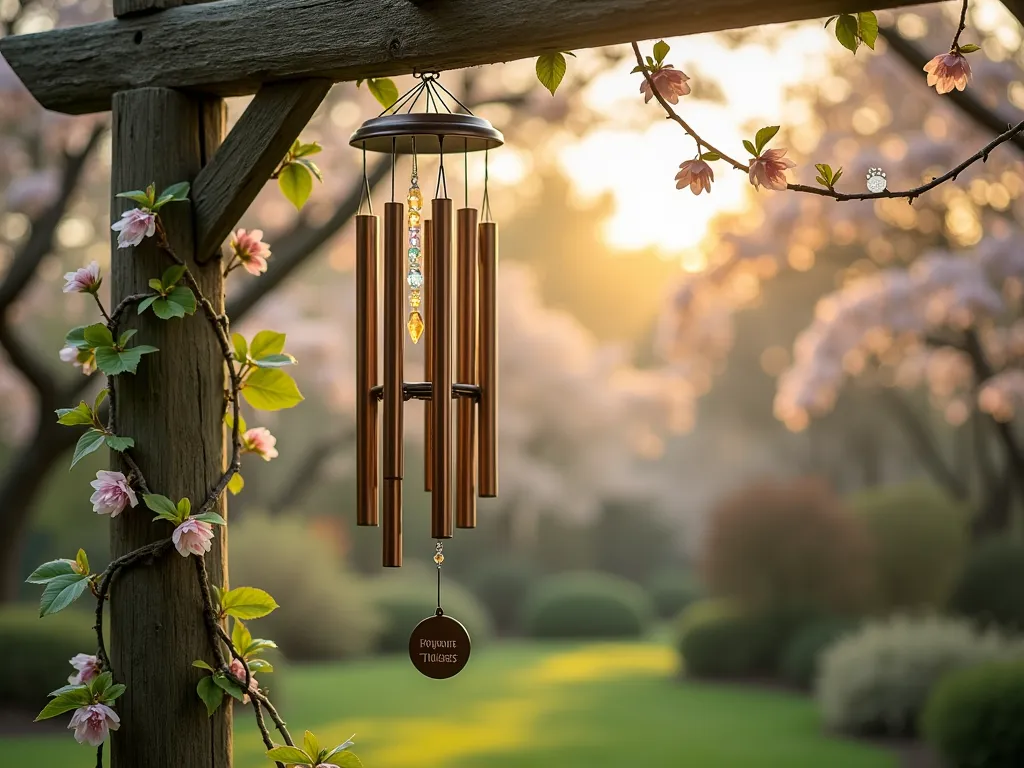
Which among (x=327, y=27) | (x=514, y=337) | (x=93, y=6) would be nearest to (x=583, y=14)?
(x=327, y=27)

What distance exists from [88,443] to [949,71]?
6.62ft

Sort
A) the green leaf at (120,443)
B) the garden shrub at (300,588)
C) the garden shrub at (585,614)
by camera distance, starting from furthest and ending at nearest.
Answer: the garden shrub at (585,614) < the garden shrub at (300,588) < the green leaf at (120,443)

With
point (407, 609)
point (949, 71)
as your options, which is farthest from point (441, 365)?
point (407, 609)

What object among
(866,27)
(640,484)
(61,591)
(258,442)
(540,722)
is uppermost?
(640,484)

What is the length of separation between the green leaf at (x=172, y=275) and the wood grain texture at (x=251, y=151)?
107 millimetres

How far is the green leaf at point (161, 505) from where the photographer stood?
103 inches

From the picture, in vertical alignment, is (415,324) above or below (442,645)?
above

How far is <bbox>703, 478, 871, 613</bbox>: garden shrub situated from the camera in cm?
888

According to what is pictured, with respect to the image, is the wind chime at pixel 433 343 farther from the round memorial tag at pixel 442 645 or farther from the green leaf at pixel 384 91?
the green leaf at pixel 384 91

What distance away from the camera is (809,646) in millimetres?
8539

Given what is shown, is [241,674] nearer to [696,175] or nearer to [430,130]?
[430,130]

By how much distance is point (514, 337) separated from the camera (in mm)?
14180

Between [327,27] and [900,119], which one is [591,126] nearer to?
[900,119]

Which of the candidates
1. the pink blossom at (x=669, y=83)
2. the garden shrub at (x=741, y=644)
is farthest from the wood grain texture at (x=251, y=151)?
the garden shrub at (x=741, y=644)
